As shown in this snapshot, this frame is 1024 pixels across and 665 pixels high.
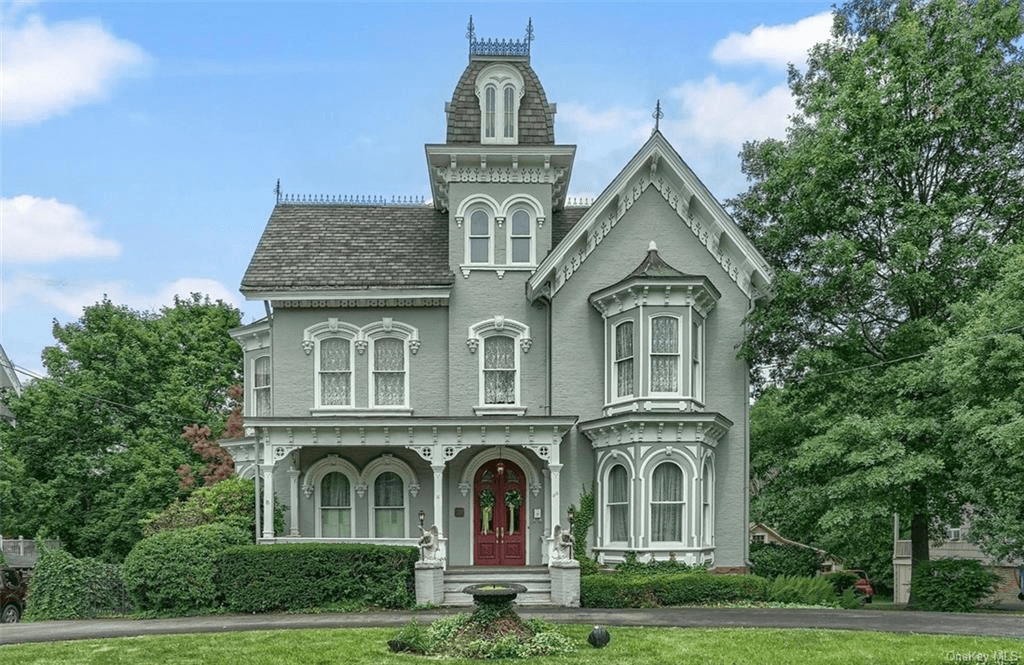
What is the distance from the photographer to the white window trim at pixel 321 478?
26688mm

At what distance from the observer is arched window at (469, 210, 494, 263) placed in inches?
1064

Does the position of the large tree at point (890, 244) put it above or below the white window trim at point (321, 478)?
above

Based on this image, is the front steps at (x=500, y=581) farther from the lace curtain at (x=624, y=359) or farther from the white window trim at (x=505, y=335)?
the lace curtain at (x=624, y=359)

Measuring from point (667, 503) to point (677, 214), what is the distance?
7.44 meters

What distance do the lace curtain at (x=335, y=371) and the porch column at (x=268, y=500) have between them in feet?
9.08

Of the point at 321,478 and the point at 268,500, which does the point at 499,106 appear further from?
the point at 268,500

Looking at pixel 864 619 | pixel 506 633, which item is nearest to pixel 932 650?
pixel 864 619

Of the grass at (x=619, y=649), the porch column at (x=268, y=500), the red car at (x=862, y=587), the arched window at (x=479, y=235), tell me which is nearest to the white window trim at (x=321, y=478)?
the porch column at (x=268, y=500)

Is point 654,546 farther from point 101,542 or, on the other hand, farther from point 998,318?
point 101,542

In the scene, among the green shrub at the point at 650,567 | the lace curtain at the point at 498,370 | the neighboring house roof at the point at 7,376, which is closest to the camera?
the green shrub at the point at 650,567

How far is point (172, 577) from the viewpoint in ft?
71.1

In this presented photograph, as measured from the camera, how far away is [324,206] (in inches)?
1166

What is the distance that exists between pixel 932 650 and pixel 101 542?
33511 mm

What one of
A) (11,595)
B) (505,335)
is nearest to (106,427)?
(11,595)
